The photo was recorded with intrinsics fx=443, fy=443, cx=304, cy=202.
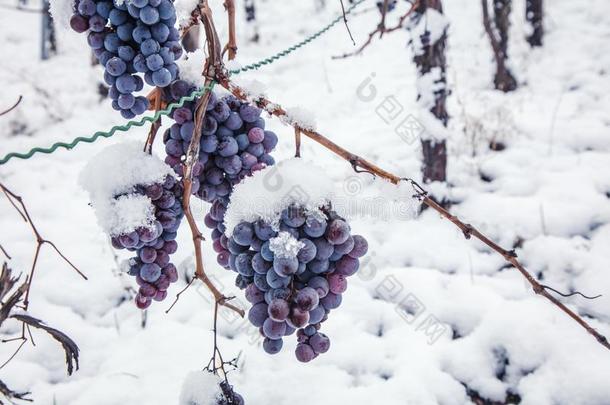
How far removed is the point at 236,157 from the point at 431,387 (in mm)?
1166

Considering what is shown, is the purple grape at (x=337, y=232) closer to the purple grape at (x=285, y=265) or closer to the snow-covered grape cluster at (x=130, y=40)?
the purple grape at (x=285, y=265)

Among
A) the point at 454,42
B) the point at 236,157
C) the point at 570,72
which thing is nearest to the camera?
the point at 236,157

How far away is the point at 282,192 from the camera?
76cm

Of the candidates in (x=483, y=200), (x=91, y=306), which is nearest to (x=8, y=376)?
(x=91, y=306)

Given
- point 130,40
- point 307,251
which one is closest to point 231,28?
point 130,40

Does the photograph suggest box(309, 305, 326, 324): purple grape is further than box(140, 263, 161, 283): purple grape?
No

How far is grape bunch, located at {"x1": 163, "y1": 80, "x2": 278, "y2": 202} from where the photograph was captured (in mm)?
861

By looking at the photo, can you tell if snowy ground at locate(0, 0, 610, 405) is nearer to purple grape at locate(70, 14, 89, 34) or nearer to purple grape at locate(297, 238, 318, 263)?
purple grape at locate(70, 14, 89, 34)

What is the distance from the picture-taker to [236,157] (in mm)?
882

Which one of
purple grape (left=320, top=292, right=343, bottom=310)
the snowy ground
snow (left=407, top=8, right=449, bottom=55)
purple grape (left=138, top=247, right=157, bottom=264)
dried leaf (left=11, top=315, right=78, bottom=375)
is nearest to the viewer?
dried leaf (left=11, top=315, right=78, bottom=375)

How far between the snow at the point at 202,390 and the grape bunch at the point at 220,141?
396 mm

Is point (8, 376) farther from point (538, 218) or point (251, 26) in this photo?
point (251, 26)

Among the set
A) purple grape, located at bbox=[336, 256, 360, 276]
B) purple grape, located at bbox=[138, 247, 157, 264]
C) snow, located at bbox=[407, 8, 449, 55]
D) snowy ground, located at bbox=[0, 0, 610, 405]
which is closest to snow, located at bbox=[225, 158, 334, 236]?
purple grape, located at bbox=[336, 256, 360, 276]

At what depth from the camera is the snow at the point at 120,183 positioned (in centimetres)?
84
